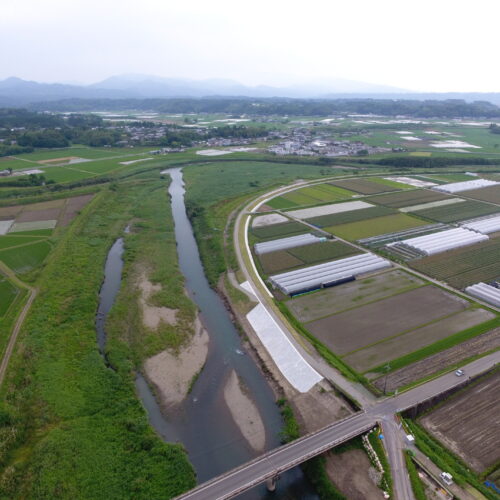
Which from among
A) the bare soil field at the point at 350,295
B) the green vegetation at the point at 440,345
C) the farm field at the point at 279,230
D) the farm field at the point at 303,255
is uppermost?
the green vegetation at the point at 440,345

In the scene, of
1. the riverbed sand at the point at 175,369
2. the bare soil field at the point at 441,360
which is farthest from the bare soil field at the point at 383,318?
the riverbed sand at the point at 175,369

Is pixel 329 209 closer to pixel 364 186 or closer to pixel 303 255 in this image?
pixel 364 186

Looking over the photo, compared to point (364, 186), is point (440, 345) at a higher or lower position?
higher

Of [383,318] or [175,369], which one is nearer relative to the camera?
[175,369]

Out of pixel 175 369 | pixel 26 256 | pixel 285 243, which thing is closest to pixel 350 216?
pixel 285 243

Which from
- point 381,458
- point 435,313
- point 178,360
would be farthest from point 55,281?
point 435,313

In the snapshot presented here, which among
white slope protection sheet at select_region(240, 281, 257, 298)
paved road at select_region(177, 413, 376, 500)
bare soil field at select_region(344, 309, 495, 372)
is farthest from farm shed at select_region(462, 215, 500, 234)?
paved road at select_region(177, 413, 376, 500)

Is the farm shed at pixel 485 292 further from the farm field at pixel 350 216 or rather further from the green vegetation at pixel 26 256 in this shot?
the green vegetation at pixel 26 256
